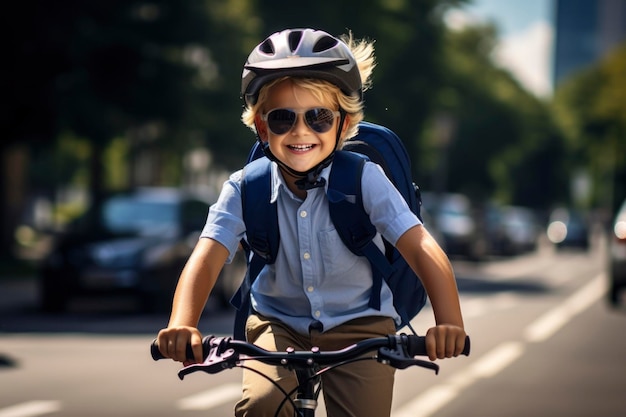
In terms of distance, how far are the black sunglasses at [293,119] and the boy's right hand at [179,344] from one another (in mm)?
661

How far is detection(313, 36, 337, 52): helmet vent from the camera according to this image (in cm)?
361

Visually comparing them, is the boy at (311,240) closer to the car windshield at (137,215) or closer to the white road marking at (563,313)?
the white road marking at (563,313)

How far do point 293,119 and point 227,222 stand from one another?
33 centimetres

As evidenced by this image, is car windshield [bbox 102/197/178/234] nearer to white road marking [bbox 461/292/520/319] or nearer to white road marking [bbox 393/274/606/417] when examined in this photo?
white road marking [bbox 461/292/520/319]

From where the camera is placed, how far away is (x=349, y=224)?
145 inches

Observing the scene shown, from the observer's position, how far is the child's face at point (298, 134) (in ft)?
11.8

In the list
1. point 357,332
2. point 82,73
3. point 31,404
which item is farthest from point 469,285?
point 357,332

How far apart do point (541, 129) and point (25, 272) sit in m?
74.2

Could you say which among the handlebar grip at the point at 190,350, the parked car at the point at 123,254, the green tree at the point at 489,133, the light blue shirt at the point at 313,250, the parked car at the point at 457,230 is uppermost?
the green tree at the point at 489,133

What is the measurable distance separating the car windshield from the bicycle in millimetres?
13376

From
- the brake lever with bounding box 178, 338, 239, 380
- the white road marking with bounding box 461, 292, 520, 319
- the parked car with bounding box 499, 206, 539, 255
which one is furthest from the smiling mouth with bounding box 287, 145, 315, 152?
the parked car with bounding box 499, 206, 539, 255

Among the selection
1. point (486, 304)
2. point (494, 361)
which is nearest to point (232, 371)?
point (494, 361)

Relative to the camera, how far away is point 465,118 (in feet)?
221

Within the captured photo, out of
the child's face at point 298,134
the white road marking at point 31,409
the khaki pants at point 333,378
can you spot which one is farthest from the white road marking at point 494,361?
the child's face at point 298,134
